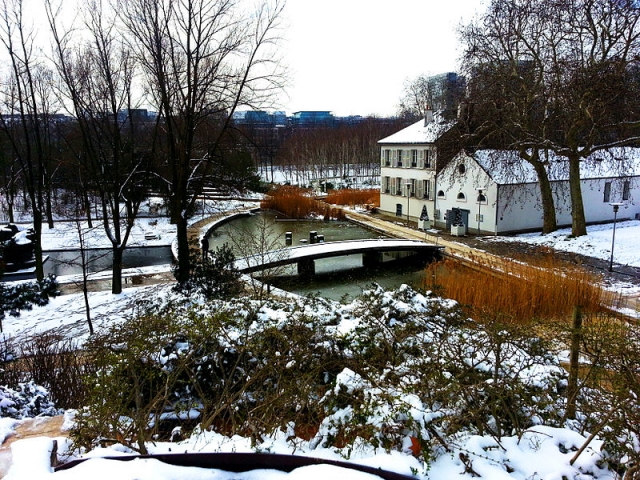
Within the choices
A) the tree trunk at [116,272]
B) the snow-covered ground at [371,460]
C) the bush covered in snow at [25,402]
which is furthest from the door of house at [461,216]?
the snow-covered ground at [371,460]

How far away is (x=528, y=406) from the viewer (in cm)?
462

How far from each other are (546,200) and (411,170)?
357 inches

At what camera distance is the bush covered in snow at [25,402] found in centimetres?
626

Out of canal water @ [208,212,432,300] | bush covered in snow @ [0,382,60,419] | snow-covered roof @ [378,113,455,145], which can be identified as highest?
snow-covered roof @ [378,113,455,145]

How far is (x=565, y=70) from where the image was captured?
19734mm

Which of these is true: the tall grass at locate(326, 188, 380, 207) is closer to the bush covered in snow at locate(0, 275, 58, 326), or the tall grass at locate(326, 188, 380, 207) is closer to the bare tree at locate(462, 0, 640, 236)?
the bare tree at locate(462, 0, 640, 236)

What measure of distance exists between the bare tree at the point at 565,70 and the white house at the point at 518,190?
5.46 ft

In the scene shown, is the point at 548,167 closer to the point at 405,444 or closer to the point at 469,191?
the point at 469,191

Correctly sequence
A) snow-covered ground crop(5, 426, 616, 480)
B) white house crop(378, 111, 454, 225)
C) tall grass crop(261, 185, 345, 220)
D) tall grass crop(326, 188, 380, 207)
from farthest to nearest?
tall grass crop(326, 188, 380, 207) < tall grass crop(261, 185, 345, 220) < white house crop(378, 111, 454, 225) < snow-covered ground crop(5, 426, 616, 480)

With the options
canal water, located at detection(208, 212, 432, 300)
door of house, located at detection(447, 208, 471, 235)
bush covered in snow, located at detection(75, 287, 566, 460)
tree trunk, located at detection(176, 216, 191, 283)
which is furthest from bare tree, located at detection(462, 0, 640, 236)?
bush covered in snow, located at detection(75, 287, 566, 460)

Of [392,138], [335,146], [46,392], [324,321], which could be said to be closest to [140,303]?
[46,392]

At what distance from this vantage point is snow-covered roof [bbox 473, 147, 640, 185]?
896 inches

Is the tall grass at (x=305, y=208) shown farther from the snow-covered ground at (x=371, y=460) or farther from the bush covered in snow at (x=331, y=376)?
the snow-covered ground at (x=371, y=460)

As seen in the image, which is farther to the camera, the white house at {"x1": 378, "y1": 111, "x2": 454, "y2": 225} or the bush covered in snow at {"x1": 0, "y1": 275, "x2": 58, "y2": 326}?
the white house at {"x1": 378, "y1": 111, "x2": 454, "y2": 225}
